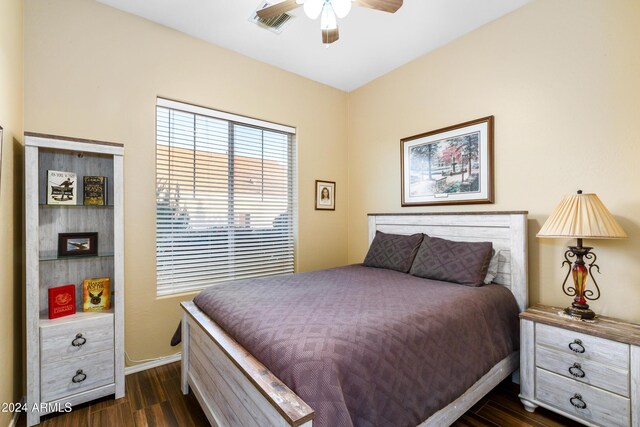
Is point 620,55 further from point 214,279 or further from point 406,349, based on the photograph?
point 214,279

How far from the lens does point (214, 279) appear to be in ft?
9.46

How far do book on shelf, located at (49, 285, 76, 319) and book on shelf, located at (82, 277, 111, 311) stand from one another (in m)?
0.06

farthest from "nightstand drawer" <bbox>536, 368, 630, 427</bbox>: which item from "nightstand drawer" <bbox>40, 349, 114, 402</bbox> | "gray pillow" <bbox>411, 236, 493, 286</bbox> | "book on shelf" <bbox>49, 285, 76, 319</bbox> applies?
"book on shelf" <bbox>49, 285, 76, 319</bbox>

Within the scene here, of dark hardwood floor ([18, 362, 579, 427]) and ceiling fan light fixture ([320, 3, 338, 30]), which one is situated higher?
ceiling fan light fixture ([320, 3, 338, 30])

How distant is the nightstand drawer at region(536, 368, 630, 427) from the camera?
160cm

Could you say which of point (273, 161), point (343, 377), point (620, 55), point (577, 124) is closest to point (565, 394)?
point (343, 377)

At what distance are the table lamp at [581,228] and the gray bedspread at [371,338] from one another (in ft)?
1.34

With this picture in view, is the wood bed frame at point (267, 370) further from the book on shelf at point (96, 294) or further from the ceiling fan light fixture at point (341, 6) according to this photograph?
the ceiling fan light fixture at point (341, 6)

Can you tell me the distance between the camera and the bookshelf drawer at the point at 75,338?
1828mm

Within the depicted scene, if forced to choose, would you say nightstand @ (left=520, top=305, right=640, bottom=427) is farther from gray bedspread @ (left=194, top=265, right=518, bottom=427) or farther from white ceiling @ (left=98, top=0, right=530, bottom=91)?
white ceiling @ (left=98, top=0, right=530, bottom=91)

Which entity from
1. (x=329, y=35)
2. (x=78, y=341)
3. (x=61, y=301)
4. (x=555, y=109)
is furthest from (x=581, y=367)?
(x=61, y=301)

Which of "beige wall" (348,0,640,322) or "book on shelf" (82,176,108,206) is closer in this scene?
"beige wall" (348,0,640,322)

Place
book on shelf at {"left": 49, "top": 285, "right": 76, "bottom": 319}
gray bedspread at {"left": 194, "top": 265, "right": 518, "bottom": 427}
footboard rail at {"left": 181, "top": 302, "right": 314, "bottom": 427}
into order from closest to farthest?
footboard rail at {"left": 181, "top": 302, "right": 314, "bottom": 427}, gray bedspread at {"left": 194, "top": 265, "right": 518, "bottom": 427}, book on shelf at {"left": 49, "top": 285, "right": 76, "bottom": 319}

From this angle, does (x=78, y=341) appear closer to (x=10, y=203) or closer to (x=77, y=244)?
(x=77, y=244)
